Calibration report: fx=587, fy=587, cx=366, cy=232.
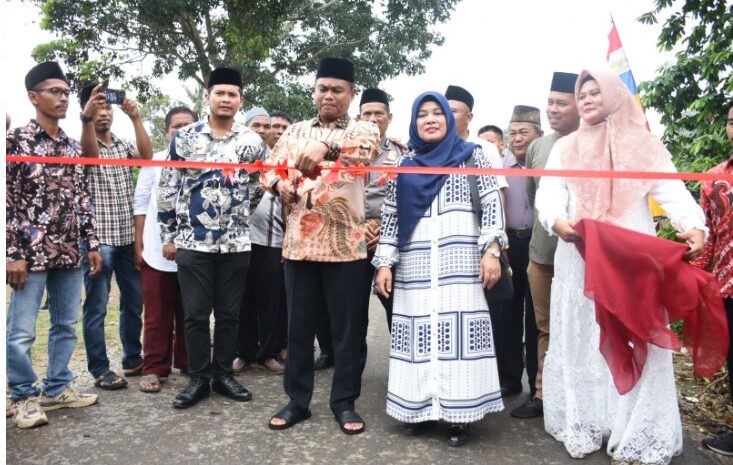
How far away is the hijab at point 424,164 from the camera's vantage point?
11.2ft

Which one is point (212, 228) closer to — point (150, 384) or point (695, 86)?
point (150, 384)

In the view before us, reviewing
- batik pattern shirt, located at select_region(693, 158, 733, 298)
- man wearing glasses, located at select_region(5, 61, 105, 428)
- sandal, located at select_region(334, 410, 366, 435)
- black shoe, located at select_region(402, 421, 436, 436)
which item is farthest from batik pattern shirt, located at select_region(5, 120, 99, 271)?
batik pattern shirt, located at select_region(693, 158, 733, 298)

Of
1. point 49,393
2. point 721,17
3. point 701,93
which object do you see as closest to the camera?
point 49,393

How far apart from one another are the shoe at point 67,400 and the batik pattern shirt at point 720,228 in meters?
3.83

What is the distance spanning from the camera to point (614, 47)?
25.2 feet

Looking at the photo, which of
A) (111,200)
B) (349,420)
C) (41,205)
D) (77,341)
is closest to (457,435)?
(349,420)

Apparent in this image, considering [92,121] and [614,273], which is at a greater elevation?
[92,121]

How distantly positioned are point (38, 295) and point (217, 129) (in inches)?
60.1

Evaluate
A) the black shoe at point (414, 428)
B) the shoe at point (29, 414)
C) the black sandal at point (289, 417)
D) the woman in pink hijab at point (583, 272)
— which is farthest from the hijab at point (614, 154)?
the shoe at point (29, 414)

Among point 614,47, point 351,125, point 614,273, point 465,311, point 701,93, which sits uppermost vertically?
point 614,47

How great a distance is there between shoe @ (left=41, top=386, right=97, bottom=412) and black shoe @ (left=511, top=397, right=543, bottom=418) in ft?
9.05

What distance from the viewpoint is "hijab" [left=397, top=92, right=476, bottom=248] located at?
342 cm

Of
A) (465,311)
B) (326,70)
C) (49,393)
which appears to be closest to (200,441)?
(49,393)

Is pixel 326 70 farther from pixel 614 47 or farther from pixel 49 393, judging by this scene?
pixel 614 47
